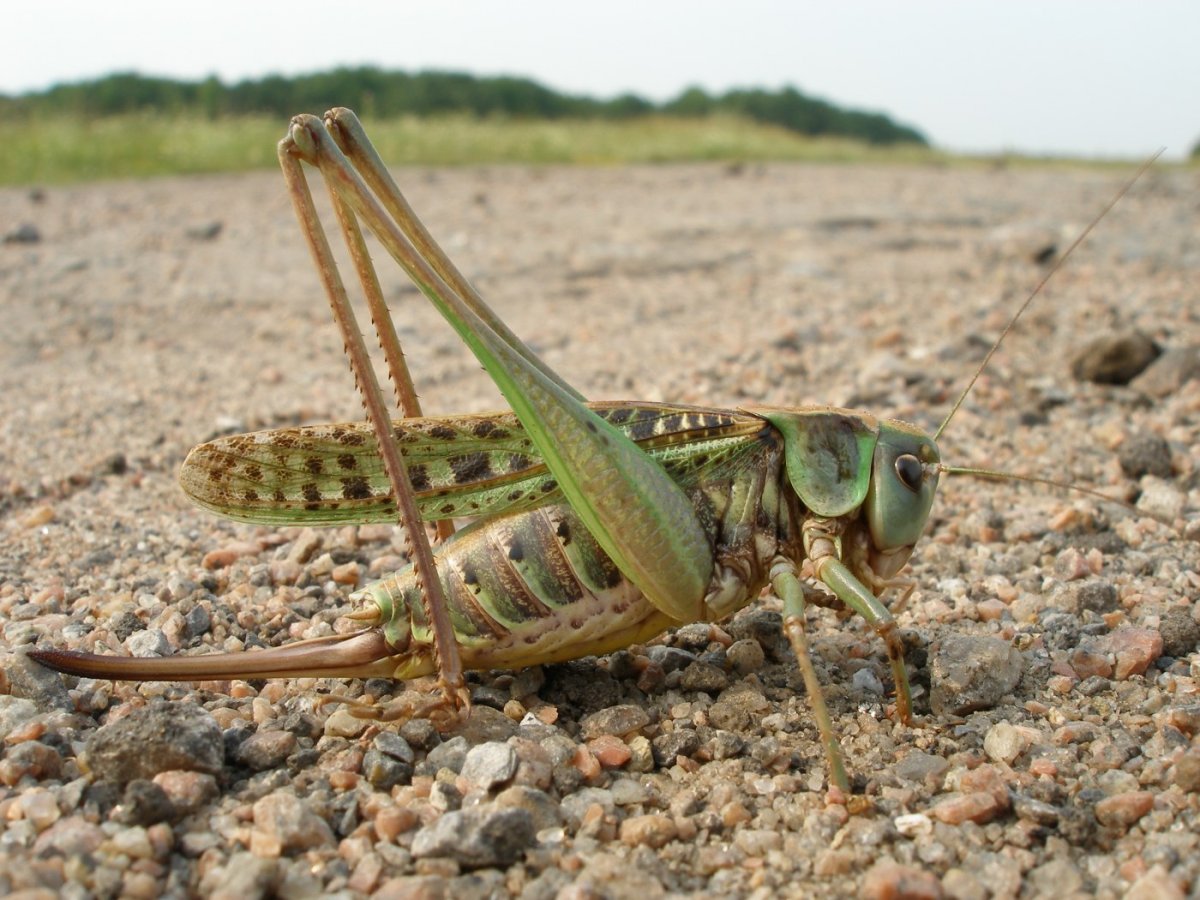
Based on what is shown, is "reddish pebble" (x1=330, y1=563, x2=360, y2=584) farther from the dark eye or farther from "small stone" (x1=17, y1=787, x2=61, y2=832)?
the dark eye

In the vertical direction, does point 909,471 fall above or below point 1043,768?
above

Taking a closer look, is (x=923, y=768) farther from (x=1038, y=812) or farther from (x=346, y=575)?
(x=346, y=575)

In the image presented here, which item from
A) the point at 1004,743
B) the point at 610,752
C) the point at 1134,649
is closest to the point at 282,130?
the point at 610,752

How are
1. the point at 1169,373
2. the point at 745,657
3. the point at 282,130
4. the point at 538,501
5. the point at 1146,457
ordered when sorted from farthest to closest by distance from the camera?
the point at 282,130
the point at 1169,373
the point at 1146,457
the point at 745,657
the point at 538,501

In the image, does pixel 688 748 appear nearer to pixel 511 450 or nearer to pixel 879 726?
pixel 879 726

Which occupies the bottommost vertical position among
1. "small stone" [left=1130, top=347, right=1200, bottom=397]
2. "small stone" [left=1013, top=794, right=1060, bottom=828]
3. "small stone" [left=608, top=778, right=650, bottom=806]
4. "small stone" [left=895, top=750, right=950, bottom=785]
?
"small stone" [left=608, top=778, right=650, bottom=806]

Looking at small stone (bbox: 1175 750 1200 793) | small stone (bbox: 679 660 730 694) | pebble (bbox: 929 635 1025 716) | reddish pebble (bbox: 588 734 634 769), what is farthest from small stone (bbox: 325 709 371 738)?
small stone (bbox: 1175 750 1200 793)

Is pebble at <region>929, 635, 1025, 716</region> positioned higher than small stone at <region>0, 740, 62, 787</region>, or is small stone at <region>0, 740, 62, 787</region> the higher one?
pebble at <region>929, 635, 1025, 716</region>
